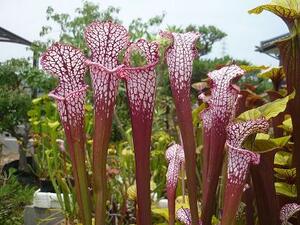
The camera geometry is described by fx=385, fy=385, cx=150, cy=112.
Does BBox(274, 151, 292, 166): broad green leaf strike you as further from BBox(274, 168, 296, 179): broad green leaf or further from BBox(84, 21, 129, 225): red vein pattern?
BBox(84, 21, 129, 225): red vein pattern

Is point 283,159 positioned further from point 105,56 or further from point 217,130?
point 105,56

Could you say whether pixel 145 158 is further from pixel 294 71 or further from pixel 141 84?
pixel 294 71

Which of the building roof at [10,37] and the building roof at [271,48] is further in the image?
the building roof at [10,37]

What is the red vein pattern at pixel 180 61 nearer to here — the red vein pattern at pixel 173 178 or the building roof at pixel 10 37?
the red vein pattern at pixel 173 178

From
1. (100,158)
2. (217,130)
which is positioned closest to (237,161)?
(217,130)

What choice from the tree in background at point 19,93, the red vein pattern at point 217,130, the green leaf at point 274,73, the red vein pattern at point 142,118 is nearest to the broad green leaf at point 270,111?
the red vein pattern at point 217,130

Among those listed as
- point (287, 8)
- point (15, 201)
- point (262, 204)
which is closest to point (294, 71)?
point (287, 8)

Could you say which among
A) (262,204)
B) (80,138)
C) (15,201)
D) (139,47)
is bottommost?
(15,201)
